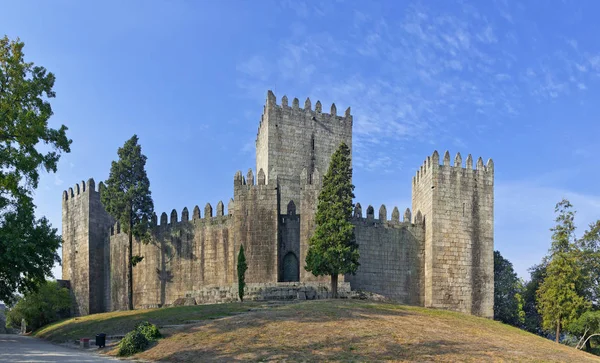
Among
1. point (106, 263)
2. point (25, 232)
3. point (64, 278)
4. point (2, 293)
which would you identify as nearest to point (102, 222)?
point (106, 263)

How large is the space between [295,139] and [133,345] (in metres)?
29.3

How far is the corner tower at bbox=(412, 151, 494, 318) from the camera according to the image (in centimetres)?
4200

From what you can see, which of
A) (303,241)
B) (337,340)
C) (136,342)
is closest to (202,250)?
(303,241)

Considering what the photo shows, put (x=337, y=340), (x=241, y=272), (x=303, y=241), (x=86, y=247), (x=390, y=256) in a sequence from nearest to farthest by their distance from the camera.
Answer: (x=337, y=340), (x=241, y=272), (x=303, y=241), (x=390, y=256), (x=86, y=247)

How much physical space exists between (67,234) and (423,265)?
113 ft

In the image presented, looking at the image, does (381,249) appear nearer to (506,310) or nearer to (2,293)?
(506,310)

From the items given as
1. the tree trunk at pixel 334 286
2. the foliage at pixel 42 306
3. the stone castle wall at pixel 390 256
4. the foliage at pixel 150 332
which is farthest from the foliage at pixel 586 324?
the foliage at pixel 42 306

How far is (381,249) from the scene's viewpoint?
138 feet

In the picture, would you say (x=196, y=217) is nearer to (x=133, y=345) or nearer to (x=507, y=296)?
(x=133, y=345)

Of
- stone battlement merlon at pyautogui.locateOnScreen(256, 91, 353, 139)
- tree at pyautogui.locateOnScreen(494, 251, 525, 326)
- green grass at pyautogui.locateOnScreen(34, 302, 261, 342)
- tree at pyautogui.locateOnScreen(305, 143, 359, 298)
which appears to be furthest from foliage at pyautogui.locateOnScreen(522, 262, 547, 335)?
green grass at pyautogui.locateOnScreen(34, 302, 261, 342)

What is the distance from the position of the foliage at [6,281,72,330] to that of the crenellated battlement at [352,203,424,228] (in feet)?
87.5

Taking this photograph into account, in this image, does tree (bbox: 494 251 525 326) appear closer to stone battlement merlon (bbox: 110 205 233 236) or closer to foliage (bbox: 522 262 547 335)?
foliage (bbox: 522 262 547 335)

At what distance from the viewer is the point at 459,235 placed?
43.0 m

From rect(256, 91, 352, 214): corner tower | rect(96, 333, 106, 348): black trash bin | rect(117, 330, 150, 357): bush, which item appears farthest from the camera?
rect(256, 91, 352, 214): corner tower
